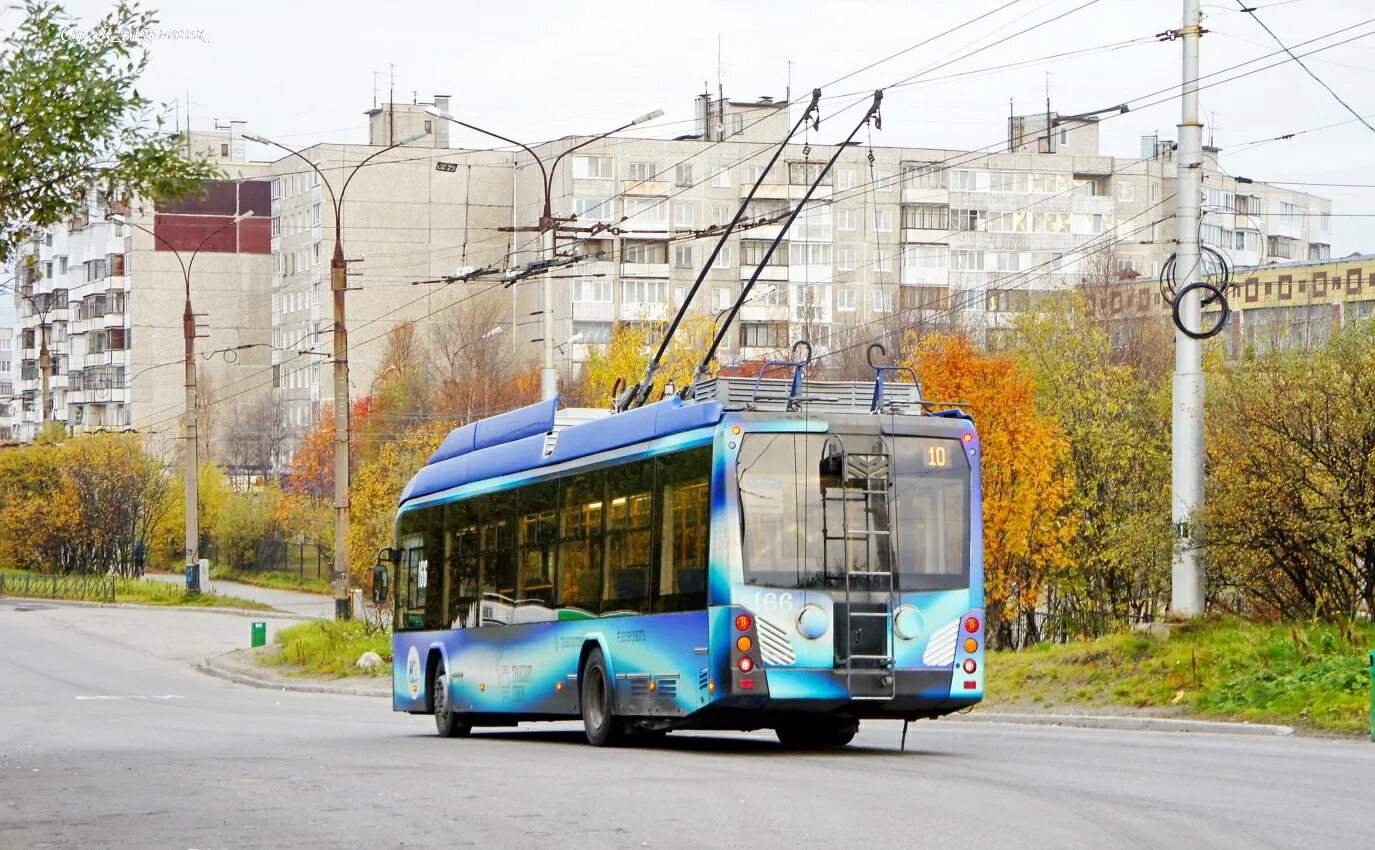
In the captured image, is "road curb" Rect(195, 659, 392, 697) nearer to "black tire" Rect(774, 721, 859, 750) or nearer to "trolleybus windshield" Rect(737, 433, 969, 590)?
"black tire" Rect(774, 721, 859, 750)

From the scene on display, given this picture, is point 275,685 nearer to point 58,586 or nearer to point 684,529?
point 684,529

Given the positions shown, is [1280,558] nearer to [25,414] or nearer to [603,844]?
[603,844]

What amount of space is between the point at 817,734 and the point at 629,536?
106 inches

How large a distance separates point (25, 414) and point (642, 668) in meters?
151

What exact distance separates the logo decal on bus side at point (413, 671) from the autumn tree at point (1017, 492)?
21027mm

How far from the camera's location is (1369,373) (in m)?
23.3

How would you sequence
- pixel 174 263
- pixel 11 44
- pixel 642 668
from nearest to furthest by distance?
1. pixel 11 44
2. pixel 642 668
3. pixel 174 263

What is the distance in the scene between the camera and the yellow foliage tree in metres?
71.6

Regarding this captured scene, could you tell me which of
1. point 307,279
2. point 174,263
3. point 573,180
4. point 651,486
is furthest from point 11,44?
point 174,263

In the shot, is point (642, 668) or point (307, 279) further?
point (307, 279)

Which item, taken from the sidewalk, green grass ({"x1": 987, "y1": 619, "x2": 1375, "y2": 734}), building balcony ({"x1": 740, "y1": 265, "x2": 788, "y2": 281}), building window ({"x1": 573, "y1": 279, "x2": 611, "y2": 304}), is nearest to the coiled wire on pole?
green grass ({"x1": 987, "y1": 619, "x2": 1375, "y2": 734})

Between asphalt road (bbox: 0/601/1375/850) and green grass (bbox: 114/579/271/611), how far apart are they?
4781 centimetres

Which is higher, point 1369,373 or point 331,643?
point 1369,373

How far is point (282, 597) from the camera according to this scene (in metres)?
84.7
